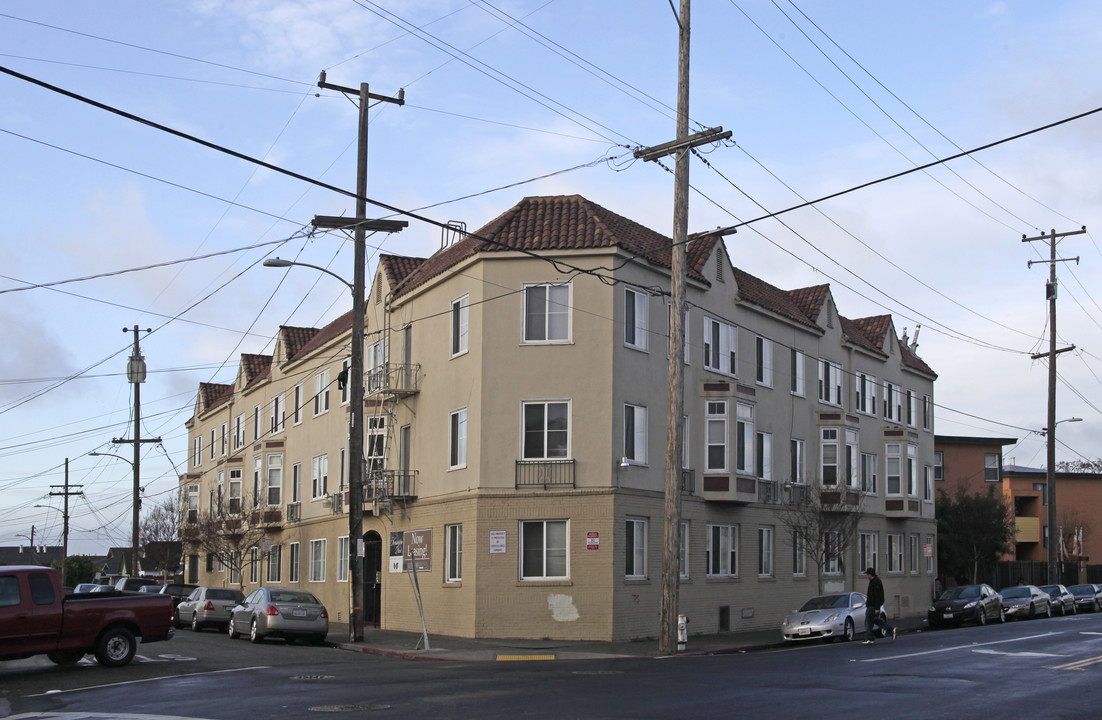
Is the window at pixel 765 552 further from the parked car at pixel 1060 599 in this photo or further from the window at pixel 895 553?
the parked car at pixel 1060 599

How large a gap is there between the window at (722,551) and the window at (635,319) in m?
6.45

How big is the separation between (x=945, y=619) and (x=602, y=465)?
47.0 ft

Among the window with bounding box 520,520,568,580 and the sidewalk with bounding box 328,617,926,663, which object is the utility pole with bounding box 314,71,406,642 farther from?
the window with bounding box 520,520,568,580

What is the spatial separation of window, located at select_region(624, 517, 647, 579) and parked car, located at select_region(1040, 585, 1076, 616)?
2062 centimetres

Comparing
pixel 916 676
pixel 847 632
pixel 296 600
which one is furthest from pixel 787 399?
pixel 916 676

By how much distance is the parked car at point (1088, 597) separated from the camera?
1887 inches

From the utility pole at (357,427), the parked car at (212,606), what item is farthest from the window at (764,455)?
the parked car at (212,606)

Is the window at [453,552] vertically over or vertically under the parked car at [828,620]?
over

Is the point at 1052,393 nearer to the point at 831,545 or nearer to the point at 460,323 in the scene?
the point at 831,545

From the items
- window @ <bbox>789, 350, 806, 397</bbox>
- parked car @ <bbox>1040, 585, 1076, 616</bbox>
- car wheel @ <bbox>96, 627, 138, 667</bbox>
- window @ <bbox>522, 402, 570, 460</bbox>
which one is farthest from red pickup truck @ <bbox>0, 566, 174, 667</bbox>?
parked car @ <bbox>1040, 585, 1076, 616</bbox>

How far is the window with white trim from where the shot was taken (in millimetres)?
40500

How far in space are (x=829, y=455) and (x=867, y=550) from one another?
527 centimetres

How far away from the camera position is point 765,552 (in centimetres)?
3591

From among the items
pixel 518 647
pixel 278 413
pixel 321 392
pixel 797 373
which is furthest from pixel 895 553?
pixel 278 413
